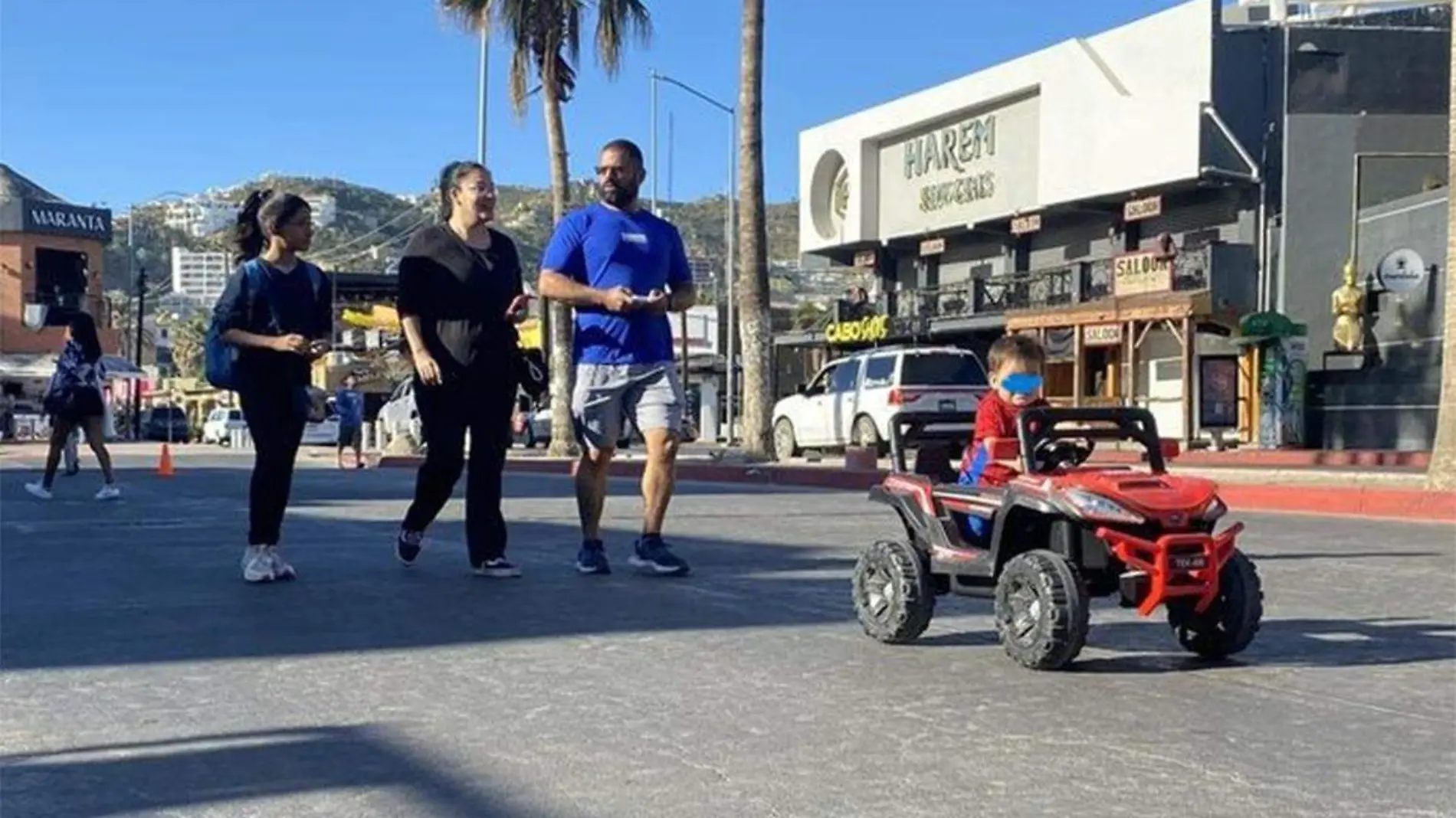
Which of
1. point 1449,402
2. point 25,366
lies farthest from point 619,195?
point 25,366

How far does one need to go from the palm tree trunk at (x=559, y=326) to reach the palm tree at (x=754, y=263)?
18.3ft

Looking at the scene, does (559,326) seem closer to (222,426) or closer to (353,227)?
(222,426)

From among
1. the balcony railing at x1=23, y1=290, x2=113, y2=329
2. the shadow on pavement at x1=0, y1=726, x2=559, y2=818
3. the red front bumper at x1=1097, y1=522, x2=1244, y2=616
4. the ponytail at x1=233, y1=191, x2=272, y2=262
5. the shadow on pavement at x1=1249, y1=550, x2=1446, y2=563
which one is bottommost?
the shadow on pavement at x1=0, y1=726, x2=559, y2=818

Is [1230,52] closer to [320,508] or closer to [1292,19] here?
[1292,19]

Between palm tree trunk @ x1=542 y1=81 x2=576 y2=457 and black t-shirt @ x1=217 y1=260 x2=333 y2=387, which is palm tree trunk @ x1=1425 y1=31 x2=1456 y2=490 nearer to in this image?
black t-shirt @ x1=217 y1=260 x2=333 y2=387

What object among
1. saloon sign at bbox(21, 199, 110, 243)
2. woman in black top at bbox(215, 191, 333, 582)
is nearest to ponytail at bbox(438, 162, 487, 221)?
woman in black top at bbox(215, 191, 333, 582)

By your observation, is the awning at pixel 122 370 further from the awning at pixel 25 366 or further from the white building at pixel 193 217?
the white building at pixel 193 217

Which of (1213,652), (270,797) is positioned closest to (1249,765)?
(1213,652)

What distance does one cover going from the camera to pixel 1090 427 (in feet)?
18.8

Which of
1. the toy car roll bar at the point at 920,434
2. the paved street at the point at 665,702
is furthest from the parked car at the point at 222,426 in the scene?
the toy car roll bar at the point at 920,434

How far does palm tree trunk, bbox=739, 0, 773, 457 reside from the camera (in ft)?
74.9

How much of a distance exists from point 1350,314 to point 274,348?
81.4 ft

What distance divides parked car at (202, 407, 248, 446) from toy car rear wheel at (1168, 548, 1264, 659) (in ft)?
154

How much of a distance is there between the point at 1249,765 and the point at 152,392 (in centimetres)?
8715
